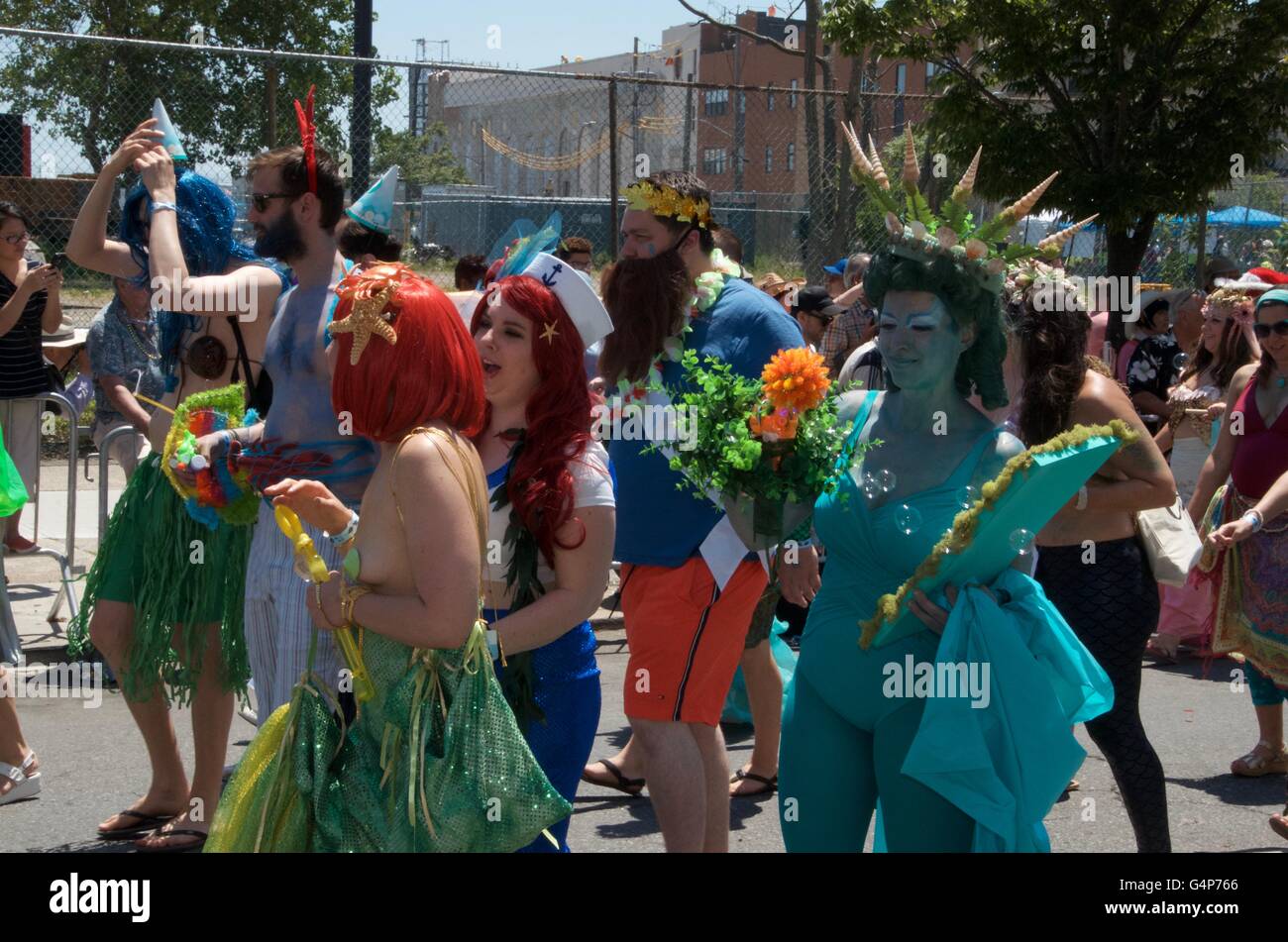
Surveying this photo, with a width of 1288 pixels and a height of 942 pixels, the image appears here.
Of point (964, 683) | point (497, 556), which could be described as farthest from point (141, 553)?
point (964, 683)

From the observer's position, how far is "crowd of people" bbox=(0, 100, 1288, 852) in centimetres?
264

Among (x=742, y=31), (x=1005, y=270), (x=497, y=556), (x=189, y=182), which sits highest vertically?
(x=742, y=31)

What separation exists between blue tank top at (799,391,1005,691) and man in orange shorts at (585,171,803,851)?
797 mm

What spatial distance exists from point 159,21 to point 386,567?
62.9ft

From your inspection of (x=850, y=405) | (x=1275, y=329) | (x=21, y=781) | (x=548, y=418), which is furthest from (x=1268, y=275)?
(x=21, y=781)

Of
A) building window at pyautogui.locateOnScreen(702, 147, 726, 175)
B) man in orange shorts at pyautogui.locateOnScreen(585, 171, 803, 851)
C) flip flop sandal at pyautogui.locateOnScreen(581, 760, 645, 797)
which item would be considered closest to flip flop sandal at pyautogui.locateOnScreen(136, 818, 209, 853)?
flip flop sandal at pyautogui.locateOnScreen(581, 760, 645, 797)

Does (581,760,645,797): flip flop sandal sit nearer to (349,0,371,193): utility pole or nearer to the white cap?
the white cap

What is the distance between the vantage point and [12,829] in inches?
191

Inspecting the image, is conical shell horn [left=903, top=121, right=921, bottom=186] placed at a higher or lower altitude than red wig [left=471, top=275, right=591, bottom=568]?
higher

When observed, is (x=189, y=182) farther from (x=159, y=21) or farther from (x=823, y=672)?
(x=159, y=21)

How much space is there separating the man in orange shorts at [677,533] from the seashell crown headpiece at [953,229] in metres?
0.92

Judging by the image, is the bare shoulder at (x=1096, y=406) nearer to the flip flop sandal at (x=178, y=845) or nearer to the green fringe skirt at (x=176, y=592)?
the green fringe skirt at (x=176, y=592)

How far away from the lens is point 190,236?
4.56m

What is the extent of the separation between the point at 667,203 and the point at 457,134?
4.95 metres
